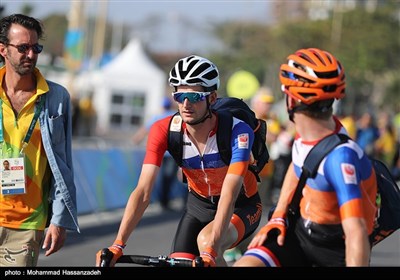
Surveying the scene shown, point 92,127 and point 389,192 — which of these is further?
point 92,127

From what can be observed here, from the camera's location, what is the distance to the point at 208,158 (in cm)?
726

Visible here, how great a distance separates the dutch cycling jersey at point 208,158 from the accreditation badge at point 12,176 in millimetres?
834

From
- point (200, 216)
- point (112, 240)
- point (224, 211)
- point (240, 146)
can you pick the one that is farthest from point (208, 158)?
point (112, 240)

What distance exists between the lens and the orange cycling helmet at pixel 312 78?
5621mm

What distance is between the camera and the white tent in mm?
47266

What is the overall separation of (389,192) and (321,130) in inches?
24.4

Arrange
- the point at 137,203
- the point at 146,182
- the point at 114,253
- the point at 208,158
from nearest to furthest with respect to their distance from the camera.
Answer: the point at 114,253 < the point at 137,203 < the point at 146,182 < the point at 208,158

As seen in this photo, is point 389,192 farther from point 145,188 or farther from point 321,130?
point 145,188

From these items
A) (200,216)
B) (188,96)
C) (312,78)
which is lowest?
(200,216)

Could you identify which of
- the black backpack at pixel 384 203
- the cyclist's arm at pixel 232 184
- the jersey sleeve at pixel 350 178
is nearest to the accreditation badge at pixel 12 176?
the cyclist's arm at pixel 232 184

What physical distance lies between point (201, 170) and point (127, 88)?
4263cm

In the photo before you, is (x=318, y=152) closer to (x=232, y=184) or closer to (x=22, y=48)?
(x=232, y=184)

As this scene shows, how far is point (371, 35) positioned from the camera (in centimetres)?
6919
